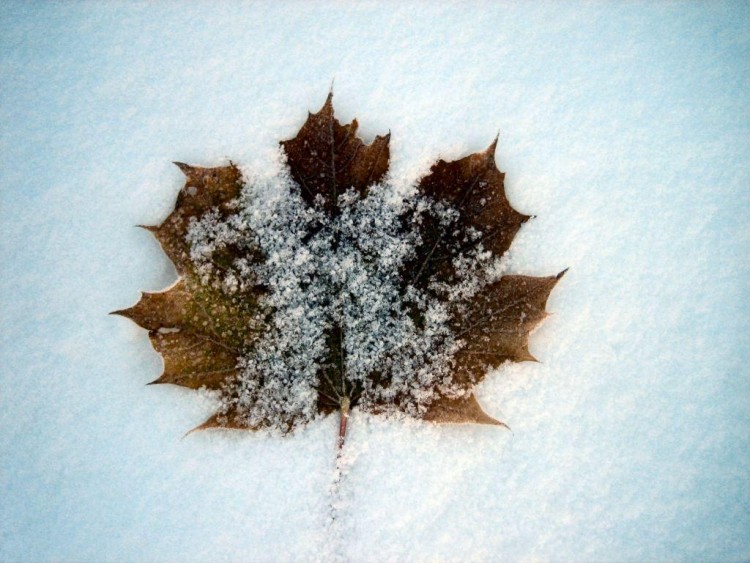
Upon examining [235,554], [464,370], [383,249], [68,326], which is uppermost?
[383,249]

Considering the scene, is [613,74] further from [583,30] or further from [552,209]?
[552,209]

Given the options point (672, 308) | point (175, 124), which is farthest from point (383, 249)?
point (672, 308)

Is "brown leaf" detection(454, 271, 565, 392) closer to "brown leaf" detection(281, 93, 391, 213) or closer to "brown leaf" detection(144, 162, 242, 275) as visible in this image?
"brown leaf" detection(281, 93, 391, 213)

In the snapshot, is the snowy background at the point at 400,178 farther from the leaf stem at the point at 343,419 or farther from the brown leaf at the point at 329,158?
the brown leaf at the point at 329,158

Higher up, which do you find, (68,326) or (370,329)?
(370,329)

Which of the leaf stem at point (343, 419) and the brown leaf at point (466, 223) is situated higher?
the brown leaf at point (466, 223)

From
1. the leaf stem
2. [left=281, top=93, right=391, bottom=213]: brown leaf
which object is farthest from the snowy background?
[left=281, top=93, right=391, bottom=213]: brown leaf

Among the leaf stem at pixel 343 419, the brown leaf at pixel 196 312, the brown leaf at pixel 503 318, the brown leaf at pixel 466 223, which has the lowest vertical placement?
the leaf stem at pixel 343 419

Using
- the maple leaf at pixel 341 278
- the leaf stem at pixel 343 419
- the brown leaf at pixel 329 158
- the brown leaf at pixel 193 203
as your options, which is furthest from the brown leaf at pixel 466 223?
the brown leaf at pixel 193 203
